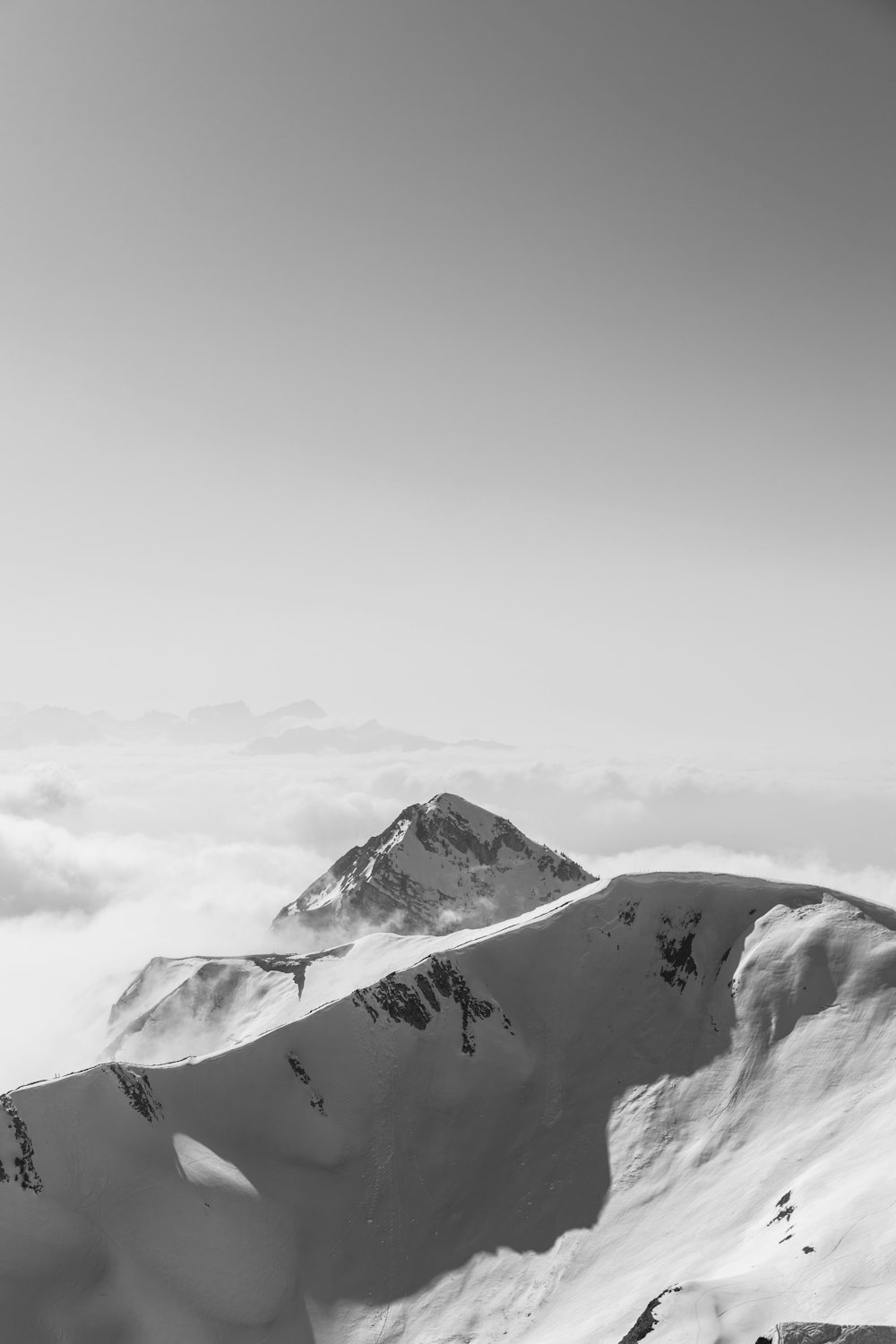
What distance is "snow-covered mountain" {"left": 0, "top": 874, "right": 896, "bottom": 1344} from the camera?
88000 millimetres

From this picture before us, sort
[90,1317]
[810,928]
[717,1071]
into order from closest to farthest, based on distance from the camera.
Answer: [90,1317], [717,1071], [810,928]

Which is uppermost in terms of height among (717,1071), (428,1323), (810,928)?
(810,928)

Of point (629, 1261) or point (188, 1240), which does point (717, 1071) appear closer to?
point (629, 1261)

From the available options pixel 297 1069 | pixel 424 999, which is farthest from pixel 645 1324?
pixel 424 999

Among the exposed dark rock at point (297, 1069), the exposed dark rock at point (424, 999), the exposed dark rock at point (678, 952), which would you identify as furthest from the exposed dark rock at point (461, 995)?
the exposed dark rock at point (678, 952)

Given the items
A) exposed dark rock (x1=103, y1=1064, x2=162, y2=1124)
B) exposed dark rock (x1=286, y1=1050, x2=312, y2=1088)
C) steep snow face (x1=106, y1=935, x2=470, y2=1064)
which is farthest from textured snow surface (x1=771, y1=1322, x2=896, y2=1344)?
steep snow face (x1=106, y1=935, x2=470, y2=1064)

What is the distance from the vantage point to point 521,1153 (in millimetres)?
119375

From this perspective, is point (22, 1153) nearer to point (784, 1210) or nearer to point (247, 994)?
point (247, 994)

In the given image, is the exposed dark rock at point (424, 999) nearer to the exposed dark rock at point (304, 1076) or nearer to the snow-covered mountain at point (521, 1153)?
the snow-covered mountain at point (521, 1153)

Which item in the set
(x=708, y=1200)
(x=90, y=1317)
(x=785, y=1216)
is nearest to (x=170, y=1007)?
(x=90, y=1317)

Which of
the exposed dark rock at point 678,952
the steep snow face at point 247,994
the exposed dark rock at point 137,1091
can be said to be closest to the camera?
the exposed dark rock at point 137,1091

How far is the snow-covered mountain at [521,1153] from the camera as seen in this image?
88.0 metres

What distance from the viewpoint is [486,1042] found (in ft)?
433

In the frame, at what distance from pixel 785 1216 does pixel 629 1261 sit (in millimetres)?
20492
